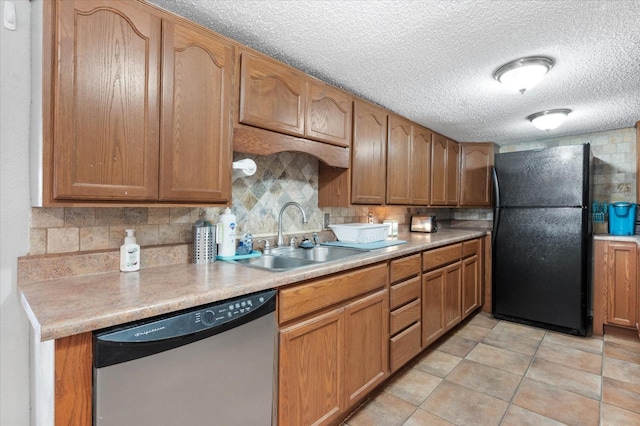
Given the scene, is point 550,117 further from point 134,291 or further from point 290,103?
point 134,291

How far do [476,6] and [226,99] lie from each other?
1192 mm

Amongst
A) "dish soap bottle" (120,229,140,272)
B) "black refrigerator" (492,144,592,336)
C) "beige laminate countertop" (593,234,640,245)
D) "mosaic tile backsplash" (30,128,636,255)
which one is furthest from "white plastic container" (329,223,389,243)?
"beige laminate countertop" (593,234,640,245)

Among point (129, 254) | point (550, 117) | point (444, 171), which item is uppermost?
point (550, 117)

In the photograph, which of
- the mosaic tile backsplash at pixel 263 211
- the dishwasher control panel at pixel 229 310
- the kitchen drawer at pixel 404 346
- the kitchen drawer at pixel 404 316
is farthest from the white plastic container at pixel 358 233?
the dishwasher control panel at pixel 229 310

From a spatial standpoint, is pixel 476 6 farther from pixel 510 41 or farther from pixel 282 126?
pixel 282 126

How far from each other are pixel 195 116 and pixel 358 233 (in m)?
1.45

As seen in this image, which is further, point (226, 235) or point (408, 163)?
point (408, 163)

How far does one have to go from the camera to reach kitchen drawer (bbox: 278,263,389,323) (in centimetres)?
148

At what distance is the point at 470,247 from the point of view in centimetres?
335

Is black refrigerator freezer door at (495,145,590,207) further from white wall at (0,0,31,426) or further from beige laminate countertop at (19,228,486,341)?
white wall at (0,0,31,426)

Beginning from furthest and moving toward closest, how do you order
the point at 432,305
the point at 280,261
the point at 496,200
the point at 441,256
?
the point at 496,200, the point at 441,256, the point at 432,305, the point at 280,261

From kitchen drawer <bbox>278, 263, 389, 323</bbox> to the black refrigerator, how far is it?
2.06 m

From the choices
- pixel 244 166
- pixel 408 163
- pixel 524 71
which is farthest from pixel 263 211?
pixel 524 71

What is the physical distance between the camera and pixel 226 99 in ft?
5.17
